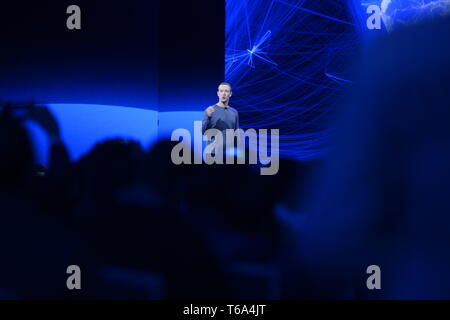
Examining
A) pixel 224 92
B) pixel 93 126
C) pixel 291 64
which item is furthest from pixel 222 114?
pixel 93 126

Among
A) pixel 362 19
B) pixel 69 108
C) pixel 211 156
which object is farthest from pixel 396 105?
pixel 69 108

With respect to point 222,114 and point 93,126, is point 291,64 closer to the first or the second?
point 222,114

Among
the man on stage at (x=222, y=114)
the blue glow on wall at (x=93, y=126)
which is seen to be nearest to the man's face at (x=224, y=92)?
the man on stage at (x=222, y=114)

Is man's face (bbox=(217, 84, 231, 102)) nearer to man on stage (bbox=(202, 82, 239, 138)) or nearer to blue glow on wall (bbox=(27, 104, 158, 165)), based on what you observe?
man on stage (bbox=(202, 82, 239, 138))

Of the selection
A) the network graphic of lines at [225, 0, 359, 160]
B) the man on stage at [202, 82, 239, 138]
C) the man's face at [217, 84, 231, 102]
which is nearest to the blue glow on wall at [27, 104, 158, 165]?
the man on stage at [202, 82, 239, 138]

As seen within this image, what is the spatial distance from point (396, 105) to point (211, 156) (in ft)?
4.61

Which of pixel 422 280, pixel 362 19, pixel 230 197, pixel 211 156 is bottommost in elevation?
pixel 422 280

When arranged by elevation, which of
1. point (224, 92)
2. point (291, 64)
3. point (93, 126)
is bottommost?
point (93, 126)

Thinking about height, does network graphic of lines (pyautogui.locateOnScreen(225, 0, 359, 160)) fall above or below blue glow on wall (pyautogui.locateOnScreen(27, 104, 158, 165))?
above

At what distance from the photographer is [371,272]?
9.12ft

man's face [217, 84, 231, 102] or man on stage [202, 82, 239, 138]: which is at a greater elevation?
man's face [217, 84, 231, 102]

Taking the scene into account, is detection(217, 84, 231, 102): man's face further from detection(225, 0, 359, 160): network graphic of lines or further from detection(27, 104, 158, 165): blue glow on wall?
detection(27, 104, 158, 165): blue glow on wall

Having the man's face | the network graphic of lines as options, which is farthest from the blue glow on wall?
the network graphic of lines
